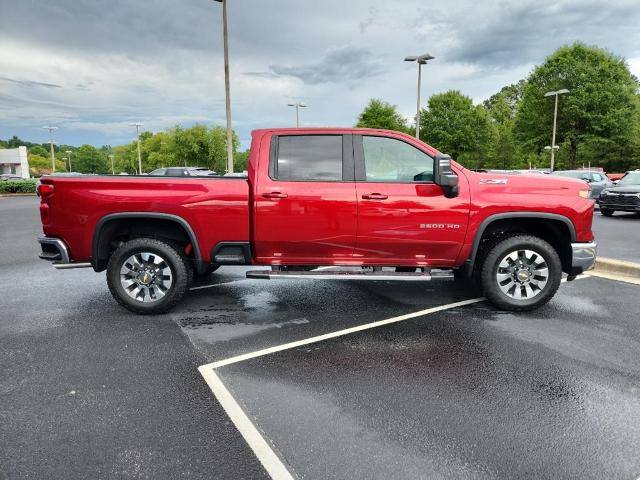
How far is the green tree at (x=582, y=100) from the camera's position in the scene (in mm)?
36344

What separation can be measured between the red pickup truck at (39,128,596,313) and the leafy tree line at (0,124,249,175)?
1238 inches

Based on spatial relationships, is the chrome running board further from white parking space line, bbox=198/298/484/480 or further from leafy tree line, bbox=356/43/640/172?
leafy tree line, bbox=356/43/640/172

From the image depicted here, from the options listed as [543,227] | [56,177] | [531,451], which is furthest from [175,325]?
[543,227]

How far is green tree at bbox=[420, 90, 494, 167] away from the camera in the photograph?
152 feet

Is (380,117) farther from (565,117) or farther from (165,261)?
(165,261)

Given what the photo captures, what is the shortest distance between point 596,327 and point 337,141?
3323 millimetres

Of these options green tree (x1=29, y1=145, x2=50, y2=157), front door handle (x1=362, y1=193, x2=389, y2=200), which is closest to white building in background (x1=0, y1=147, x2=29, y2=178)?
green tree (x1=29, y1=145, x2=50, y2=157)

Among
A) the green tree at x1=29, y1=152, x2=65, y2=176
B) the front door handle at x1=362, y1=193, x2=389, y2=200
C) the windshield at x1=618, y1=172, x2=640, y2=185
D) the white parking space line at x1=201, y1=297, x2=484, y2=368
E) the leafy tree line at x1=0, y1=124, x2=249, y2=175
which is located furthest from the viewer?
the green tree at x1=29, y1=152, x2=65, y2=176

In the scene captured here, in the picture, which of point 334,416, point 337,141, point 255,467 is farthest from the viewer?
point 337,141

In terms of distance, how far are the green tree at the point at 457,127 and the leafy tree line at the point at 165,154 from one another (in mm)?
21546

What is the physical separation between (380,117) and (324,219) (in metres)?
49.5

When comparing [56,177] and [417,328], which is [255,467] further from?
[56,177]

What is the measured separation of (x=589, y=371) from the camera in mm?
3650

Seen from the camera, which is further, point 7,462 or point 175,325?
point 175,325
